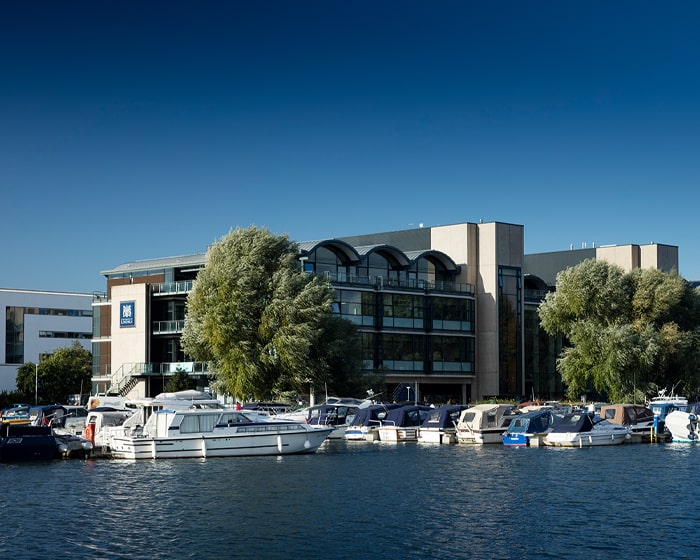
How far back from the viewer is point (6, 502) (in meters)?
41.0

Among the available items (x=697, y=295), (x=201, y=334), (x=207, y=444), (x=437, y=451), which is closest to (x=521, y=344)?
(x=697, y=295)

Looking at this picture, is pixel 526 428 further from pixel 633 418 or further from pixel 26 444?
pixel 26 444

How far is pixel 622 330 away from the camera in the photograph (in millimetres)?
90812

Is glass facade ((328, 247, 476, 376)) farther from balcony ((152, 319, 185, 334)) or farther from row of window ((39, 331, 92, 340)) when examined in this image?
row of window ((39, 331, 92, 340))

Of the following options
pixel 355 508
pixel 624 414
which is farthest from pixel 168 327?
pixel 355 508

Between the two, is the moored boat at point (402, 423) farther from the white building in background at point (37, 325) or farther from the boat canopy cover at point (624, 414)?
the white building in background at point (37, 325)

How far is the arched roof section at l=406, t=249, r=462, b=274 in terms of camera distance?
10581 centimetres

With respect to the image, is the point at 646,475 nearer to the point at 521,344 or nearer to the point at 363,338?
the point at 363,338

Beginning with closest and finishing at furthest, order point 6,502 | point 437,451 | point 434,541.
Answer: point 434,541 → point 6,502 → point 437,451

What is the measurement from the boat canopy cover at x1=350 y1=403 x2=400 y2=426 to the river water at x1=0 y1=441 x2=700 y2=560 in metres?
15.6

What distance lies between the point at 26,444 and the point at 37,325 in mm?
96117

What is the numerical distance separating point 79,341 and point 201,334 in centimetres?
7617

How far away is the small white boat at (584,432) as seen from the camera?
64188 mm

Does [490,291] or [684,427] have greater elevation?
[490,291]
